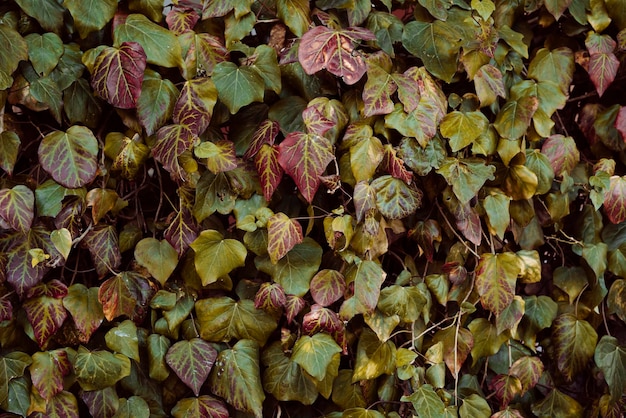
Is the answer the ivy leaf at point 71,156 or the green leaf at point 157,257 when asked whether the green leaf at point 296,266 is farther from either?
the ivy leaf at point 71,156

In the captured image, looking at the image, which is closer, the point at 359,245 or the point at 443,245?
the point at 359,245

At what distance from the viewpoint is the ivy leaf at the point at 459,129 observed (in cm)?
168

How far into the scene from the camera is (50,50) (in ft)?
4.94

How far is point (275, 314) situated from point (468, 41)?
29.7 inches

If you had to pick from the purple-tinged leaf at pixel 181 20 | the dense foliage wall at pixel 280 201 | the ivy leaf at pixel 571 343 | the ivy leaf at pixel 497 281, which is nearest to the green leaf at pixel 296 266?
the dense foliage wall at pixel 280 201

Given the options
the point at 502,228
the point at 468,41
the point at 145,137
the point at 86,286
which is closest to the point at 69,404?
the point at 86,286

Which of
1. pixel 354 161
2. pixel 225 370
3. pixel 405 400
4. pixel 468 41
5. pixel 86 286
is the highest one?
pixel 468 41

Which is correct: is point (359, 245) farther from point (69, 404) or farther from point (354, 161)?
point (69, 404)

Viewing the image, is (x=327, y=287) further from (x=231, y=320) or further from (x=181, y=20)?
(x=181, y=20)

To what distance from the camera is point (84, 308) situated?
1.55 m

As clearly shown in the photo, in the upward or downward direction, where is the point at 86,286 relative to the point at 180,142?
downward

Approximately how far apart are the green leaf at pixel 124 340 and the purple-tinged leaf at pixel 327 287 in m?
0.39

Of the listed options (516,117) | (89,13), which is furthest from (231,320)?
(516,117)

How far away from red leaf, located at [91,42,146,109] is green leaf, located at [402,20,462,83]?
59cm
